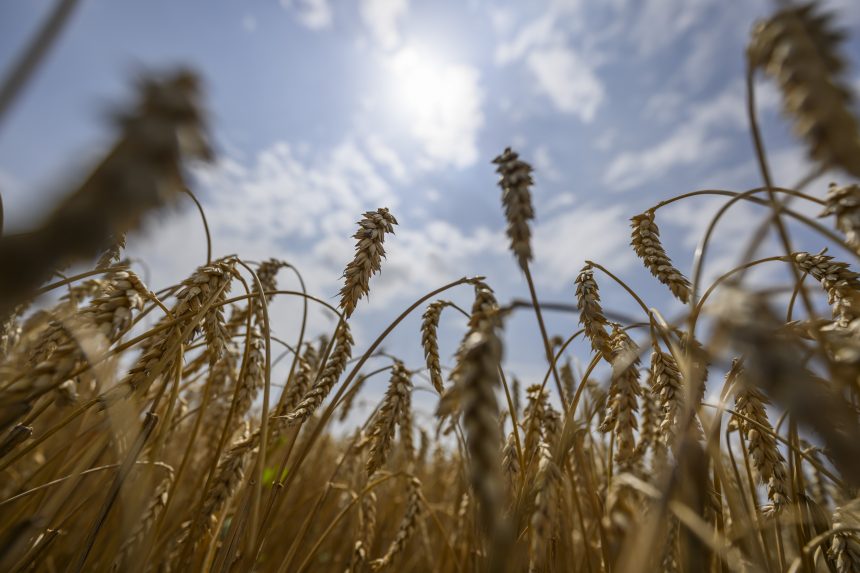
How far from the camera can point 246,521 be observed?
4.88ft

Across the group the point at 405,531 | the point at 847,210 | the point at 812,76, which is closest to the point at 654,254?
the point at 847,210

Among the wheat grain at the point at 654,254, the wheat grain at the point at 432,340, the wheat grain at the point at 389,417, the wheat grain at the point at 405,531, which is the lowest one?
the wheat grain at the point at 405,531

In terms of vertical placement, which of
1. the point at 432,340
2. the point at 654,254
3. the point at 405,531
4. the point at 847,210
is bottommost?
the point at 405,531

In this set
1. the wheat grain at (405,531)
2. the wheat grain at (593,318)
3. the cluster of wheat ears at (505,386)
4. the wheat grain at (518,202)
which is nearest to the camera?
the cluster of wheat ears at (505,386)

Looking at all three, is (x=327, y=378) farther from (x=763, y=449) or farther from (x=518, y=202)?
(x=763, y=449)

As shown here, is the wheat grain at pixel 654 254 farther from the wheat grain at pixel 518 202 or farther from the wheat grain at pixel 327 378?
the wheat grain at pixel 327 378

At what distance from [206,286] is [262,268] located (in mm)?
1049

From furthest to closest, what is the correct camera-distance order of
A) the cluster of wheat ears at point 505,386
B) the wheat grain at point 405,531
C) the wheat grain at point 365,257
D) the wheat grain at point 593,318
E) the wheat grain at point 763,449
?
the wheat grain at point 405,531, the wheat grain at point 365,257, the wheat grain at point 593,318, the wheat grain at point 763,449, the cluster of wheat ears at point 505,386

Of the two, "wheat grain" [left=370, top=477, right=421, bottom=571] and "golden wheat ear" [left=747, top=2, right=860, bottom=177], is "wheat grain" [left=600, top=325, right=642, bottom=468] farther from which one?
"wheat grain" [left=370, top=477, right=421, bottom=571]

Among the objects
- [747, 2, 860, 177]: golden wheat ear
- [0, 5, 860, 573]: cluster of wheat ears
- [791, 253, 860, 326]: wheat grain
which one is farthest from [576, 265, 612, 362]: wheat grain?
[747, 2, 860, 177]: golden wheat ear

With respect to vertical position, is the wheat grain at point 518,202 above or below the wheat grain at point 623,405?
above

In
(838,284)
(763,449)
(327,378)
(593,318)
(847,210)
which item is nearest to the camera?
(847,210)

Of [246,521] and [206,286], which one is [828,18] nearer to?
[206,286]

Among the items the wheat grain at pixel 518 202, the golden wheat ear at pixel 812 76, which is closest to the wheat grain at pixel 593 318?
the wheat grain at pixel 518 202
